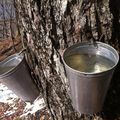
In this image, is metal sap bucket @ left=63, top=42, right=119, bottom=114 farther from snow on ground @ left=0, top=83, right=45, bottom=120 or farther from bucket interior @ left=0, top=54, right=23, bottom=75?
snow on ground @ left=0, top=83, right=45, bottom=120

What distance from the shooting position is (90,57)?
5.83 ft

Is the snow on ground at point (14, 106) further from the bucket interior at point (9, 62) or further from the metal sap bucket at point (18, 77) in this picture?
the bucket interior at point (9, 62)

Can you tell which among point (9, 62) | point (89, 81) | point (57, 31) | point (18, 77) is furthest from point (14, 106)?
point (89, 81)

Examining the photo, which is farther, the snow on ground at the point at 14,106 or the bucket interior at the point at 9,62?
the snow on ground at the point at 14,106

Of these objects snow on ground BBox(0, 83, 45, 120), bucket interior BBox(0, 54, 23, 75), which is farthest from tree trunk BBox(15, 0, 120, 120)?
snow on ground BBox(0, 83, 45, 120)

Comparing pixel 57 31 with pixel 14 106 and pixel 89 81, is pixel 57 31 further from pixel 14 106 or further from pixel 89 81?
pixel 14 106

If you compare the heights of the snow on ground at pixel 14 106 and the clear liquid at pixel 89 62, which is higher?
the clear liquid at pixel 89 62

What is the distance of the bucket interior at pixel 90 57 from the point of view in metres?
1.70

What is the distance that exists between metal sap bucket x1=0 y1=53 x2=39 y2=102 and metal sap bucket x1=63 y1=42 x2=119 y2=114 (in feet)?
1.50

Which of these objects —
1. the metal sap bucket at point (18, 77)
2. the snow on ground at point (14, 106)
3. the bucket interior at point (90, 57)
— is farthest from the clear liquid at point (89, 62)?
the snow on ground at point (14, 106)

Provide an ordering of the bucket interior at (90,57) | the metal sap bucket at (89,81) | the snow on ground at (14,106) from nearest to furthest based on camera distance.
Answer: the metal sap bucket at (89,81) → the bucket interior at (90,57) → the snow on ground at (14,106)

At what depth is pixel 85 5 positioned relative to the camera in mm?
1719

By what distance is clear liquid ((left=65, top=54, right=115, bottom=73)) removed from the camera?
171cm

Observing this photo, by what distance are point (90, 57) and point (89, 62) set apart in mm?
35
